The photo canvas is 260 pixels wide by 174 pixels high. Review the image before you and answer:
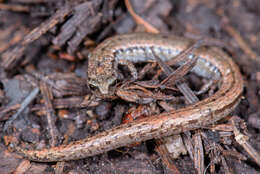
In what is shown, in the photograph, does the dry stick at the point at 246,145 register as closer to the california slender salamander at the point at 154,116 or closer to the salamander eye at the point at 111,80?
the california slender salamander at the point at 154,116

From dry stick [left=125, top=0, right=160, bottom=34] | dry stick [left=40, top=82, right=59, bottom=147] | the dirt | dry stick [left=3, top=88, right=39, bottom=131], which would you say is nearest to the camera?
the dirt

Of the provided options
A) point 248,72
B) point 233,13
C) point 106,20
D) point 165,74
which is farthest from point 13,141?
point 233,13

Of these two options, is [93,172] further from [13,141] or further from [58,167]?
[13,141]

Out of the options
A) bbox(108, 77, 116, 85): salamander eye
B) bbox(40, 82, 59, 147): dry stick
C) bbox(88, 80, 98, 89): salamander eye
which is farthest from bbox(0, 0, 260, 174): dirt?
bbox(108, 77, 116, 85): salamander eye

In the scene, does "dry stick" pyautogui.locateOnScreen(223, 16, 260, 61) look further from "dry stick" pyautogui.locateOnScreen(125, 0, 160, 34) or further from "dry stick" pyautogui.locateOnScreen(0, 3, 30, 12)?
"dry stick" pyautogui.locateOnScreen(0, 3, 30, 12)

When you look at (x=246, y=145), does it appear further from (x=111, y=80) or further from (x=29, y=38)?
(x=29, y=38)

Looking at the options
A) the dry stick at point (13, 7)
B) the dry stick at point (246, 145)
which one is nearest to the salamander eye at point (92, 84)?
the dry stick at point (246, 145)
